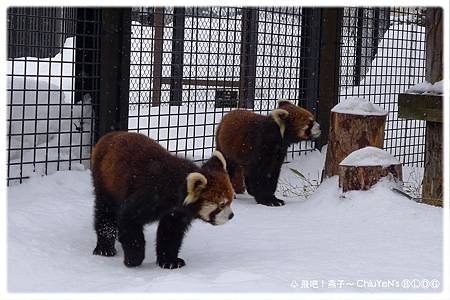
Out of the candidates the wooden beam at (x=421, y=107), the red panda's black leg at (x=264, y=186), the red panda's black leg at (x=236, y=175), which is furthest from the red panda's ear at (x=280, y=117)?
the wooden beam at (x=421, y=107)

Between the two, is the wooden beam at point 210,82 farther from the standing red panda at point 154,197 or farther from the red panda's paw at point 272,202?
the standing red panda at point 154,197

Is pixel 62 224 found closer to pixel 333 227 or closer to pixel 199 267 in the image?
pixel 199 267

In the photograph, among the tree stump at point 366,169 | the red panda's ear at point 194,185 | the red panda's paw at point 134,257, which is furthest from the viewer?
the tree stump at point 366,169

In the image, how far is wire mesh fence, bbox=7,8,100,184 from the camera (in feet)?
19.5

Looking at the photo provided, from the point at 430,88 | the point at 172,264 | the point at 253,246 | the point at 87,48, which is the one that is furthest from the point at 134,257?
the point at 430,88

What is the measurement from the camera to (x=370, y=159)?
→ 5.46 m

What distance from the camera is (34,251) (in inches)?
164

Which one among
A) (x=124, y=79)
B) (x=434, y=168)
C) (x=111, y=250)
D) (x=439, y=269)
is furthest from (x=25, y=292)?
(x=434, y=168)

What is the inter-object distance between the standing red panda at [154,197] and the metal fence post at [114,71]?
1887 millimetres

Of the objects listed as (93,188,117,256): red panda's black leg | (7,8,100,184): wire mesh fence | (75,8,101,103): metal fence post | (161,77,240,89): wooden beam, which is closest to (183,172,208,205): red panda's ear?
(93,188,117,256): red panda's black leg

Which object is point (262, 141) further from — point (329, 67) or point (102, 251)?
point (329, 67)

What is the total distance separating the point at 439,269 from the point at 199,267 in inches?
52.7

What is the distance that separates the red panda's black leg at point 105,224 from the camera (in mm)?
4371

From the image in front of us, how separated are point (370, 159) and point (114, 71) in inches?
93.2
